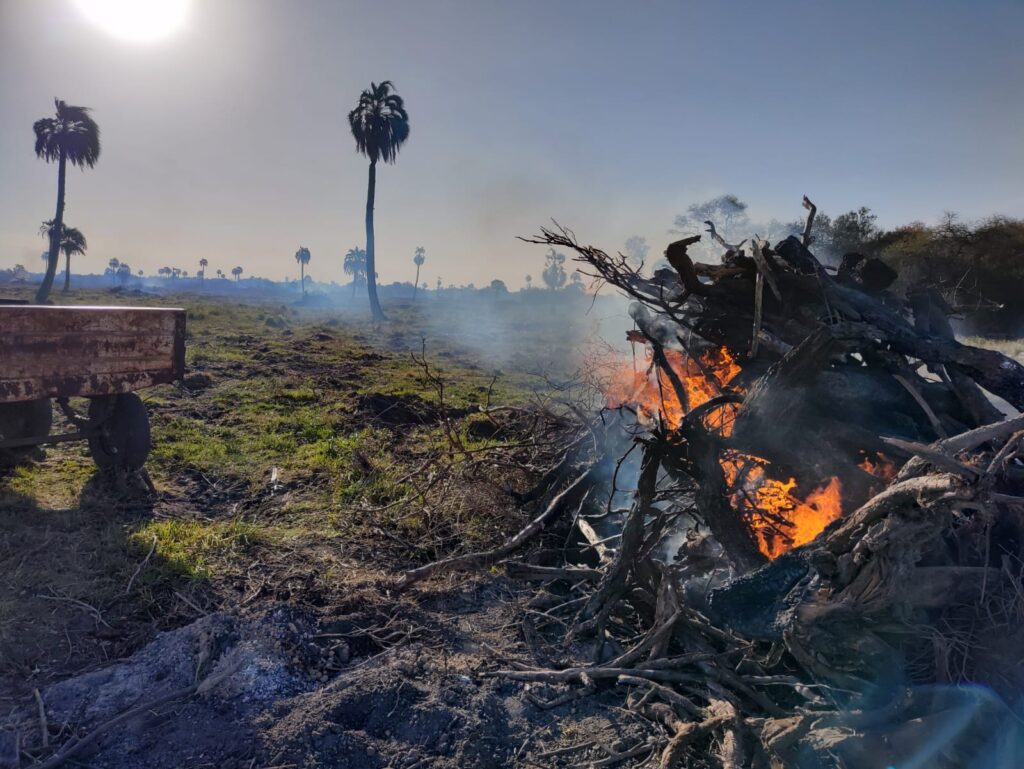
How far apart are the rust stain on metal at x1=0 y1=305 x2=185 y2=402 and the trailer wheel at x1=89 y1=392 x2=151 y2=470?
43 cm

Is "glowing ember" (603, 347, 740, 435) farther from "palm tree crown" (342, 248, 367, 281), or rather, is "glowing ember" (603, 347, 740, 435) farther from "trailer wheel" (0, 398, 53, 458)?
"palm tree crown" (342, 248, 367, 281)

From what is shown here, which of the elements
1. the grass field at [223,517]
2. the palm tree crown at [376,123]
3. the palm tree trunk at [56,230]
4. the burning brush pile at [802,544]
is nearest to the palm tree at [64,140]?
the palm tree trunk at [56,230]

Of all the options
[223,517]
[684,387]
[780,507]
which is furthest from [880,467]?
[223,517]

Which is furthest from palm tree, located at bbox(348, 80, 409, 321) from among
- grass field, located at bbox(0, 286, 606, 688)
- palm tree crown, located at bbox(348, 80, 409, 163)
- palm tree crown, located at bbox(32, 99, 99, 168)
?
grass field, located at bbox(0, 286, 606, 688)

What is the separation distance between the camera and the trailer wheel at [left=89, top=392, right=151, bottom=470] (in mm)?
6297

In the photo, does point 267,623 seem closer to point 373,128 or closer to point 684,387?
point 684,387

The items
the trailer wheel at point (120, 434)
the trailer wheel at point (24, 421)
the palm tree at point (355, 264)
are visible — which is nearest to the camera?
the trailer wheel at point (24, 421)

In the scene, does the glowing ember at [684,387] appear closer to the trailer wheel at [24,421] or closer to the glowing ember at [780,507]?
the glowing ember at [780,507]

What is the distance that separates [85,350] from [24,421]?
5.54 feet

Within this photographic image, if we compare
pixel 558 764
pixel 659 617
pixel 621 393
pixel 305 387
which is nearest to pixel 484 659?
pixel 558 764

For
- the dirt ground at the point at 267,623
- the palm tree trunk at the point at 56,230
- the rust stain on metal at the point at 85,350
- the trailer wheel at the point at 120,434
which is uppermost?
the palm tree trunk at the point at 56,230

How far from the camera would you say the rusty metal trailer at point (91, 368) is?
5086 mm

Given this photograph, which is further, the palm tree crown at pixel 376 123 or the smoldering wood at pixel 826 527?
the palm tree crown at pixel 376 123

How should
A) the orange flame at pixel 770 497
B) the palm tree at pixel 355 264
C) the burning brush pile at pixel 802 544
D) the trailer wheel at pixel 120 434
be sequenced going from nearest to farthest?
the burning brush pile at pixel 802 544
the orange flame at pixel 770 497
the trailer wheel at pixel 120 434
the palm tree at pixel 355 264
